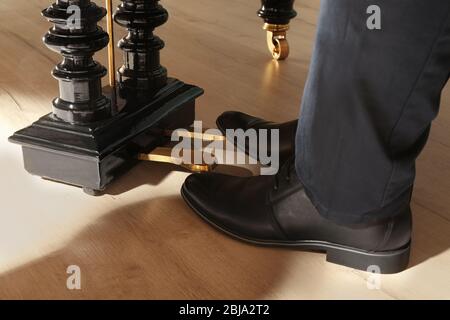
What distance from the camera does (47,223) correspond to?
960mm

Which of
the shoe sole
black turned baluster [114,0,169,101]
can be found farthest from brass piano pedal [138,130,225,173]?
the shoe sole

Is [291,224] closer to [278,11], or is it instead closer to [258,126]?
[258,126]

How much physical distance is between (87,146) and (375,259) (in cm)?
49

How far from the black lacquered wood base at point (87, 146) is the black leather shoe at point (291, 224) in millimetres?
165

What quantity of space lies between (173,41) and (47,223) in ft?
3.54

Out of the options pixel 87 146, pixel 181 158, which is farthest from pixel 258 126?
pixel 87 146

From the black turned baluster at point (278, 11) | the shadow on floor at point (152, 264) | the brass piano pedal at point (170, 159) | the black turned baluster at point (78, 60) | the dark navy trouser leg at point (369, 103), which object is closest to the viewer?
the dark navy trouser leg at point (369, 103)

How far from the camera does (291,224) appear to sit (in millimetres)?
895

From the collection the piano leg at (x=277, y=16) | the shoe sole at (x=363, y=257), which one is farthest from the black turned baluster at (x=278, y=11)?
the shoe sole at (x=363, y=257)

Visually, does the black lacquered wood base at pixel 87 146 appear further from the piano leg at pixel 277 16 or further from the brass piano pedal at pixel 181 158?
the piano leg at pixel 277 16

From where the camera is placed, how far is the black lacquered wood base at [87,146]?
39.7 inches

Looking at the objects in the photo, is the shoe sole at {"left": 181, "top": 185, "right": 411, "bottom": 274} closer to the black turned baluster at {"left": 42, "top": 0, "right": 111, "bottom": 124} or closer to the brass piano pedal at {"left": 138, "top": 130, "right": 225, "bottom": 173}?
the brass piano pedal at {"left": 138, "top": 130, "right": 225, "bottom": 173}

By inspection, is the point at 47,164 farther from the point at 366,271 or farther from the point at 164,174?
the point at 366,271
